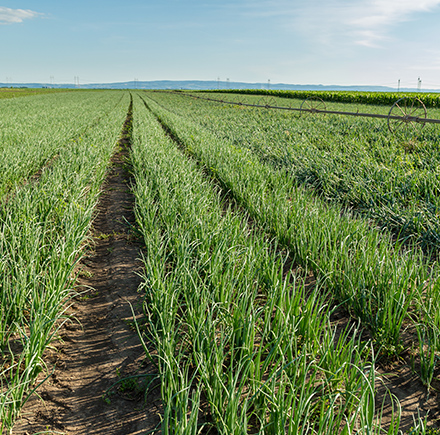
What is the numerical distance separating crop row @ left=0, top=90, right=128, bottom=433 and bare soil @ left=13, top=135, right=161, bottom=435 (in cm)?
10

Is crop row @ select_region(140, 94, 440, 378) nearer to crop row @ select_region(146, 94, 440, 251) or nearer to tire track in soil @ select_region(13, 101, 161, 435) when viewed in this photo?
crop row @ select_region(146, 94, 440, 251)

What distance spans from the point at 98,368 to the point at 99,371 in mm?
30

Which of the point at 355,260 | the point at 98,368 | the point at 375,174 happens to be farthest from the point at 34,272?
the point at 375,174

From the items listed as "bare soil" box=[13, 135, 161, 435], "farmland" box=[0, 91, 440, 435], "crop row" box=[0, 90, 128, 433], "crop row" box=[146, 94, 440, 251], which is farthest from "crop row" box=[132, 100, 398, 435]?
"crop row" box=[146, 94, 440, 251]

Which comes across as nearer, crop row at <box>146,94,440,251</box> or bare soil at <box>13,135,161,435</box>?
bare soil at <box>13,135,161,435</box>

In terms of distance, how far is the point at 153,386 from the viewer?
2008 mm

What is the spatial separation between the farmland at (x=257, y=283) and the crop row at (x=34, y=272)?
0.02m

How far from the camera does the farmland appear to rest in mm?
1658

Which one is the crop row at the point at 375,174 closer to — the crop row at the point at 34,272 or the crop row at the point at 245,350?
the crop row at the point at 245,350

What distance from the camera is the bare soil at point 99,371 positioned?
1762 millimetres

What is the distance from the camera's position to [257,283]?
234 centimetres

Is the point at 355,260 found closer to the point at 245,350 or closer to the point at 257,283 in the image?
the point at 257,283

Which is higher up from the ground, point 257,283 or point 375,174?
point 375,174

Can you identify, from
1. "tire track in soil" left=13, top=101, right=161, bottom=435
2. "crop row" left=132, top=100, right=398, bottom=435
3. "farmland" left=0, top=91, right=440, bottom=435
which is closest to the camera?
"crop row" left=132, top=100, right=398, bottom=435
